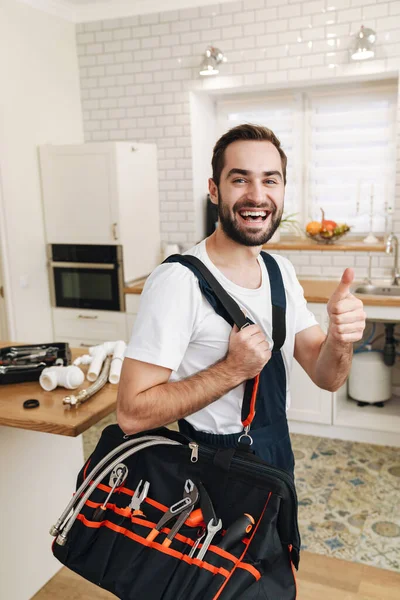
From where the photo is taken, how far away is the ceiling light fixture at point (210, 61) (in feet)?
13.0

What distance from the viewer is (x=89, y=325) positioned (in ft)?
14.1

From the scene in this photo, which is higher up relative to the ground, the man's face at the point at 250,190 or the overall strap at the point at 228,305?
the man's face at the point at 250,190

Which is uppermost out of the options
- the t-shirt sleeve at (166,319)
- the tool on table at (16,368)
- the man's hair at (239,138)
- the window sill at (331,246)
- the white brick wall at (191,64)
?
the white brick wall at (191,64)

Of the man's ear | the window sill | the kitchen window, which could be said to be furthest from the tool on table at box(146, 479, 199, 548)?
the kitchen window

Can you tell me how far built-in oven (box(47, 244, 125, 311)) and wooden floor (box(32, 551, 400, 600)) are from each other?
2070mm

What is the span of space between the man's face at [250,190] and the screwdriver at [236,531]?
649 mm

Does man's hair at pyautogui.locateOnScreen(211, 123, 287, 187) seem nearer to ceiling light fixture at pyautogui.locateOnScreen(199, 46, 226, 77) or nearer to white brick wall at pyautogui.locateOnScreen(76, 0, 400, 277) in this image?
white brick wall at pyautogui.locateOnScreen(76, 0, 400, 277)

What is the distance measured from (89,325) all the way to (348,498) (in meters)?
2.23

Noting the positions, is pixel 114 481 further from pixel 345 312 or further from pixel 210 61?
pixel 210 61

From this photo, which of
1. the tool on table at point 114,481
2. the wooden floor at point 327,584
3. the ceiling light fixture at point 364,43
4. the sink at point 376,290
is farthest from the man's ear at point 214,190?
the ceiling light fixture at point 364,43

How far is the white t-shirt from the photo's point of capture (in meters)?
1.28

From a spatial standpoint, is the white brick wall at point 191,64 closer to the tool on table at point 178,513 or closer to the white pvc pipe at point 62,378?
the white pvc pipe at point 62,378

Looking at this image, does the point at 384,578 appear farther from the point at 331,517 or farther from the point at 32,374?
the point at 32,374

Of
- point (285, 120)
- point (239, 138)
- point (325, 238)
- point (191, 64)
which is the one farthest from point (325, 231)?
point (239, 138)
